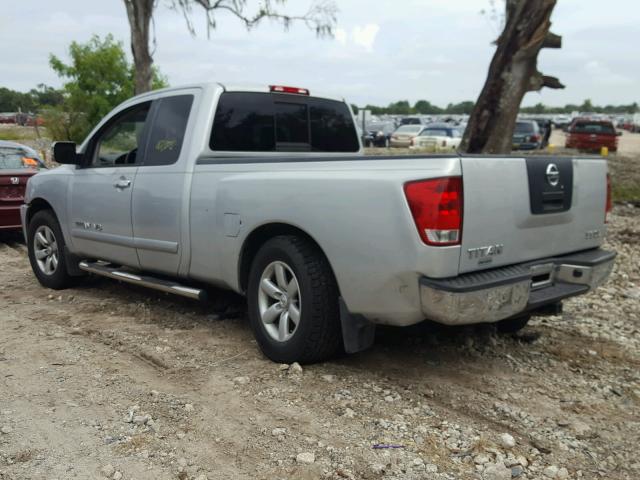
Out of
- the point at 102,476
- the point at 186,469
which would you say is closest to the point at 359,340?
the point at 186,469

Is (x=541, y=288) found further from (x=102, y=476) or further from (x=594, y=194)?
(x=102, y=476)

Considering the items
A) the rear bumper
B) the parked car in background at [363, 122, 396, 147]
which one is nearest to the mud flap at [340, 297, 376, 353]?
the rear bumper

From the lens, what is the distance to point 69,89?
22797mm

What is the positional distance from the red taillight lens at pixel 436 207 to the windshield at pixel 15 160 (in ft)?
26.0

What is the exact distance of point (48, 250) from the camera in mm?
6645

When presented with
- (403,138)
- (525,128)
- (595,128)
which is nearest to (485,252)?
(525,128)

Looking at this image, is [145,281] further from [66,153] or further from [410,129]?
[410,129]

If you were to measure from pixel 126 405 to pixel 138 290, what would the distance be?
3.03m

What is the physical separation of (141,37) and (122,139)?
1009 cm

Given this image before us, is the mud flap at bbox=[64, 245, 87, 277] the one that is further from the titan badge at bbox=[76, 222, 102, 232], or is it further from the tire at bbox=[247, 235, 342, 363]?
the tire at bbox=[247, 235, 342, 363]

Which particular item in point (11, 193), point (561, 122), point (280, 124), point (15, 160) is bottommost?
point (561, 122)

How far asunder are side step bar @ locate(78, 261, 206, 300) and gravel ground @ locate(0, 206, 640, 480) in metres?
0.34

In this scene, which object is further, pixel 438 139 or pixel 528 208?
pixel 438 139

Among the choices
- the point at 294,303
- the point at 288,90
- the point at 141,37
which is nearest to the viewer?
the point at 294,303
